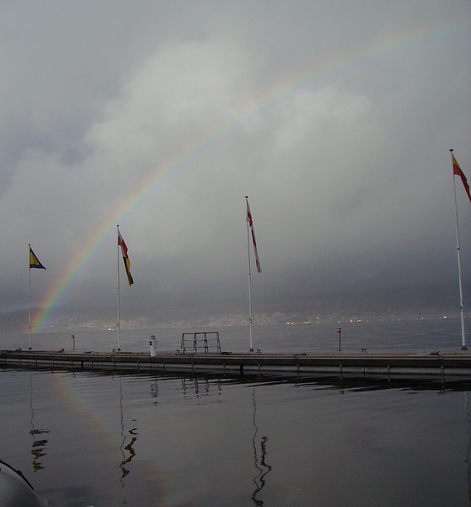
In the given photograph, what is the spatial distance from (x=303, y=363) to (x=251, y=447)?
18837 millimetres

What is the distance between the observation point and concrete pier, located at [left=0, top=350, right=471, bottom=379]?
29391 millimetres

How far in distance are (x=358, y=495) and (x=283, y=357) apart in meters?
24.9

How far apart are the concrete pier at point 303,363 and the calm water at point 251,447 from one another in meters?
2.43

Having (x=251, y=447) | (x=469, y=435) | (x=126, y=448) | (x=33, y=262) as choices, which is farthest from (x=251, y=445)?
(x=33, y=262)

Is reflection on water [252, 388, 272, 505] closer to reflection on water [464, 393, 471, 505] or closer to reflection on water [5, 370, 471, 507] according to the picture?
reflection on water [5, 370, 471, 507]

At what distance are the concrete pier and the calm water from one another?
2425 mm

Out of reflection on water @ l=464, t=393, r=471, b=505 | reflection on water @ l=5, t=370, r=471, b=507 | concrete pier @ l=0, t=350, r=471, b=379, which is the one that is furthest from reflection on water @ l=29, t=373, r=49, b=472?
concrete pier @ l=0, t=350, r=471, b=379

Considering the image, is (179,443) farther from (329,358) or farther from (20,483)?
(329,358)

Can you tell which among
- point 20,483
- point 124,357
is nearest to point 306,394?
point 20,483

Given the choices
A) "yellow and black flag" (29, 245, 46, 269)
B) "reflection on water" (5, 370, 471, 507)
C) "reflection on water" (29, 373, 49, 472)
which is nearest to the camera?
"reflection on water" (5, 370, 471, 507)

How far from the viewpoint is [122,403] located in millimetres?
25094

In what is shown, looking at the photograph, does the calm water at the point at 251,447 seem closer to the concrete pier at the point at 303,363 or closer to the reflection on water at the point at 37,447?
the reflection on water at the point at 37,447

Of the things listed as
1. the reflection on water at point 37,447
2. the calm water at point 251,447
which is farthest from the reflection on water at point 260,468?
the reflection on water at point 37,447

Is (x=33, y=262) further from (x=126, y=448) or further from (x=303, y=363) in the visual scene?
(x=126, y=448)
